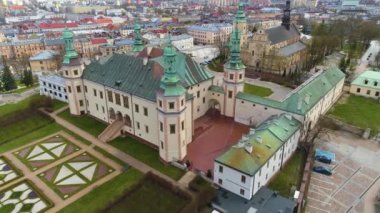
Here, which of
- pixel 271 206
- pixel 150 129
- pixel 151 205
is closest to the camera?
pixel 271 206

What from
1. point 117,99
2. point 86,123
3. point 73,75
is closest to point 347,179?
point 117,99

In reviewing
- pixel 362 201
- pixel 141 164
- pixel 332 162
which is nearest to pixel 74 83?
pixel 141 164

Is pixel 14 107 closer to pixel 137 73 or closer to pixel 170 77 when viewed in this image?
pixel 137 73

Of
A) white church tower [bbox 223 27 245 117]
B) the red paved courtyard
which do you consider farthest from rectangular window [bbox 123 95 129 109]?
white church tower [bbox 223 27 245 117]

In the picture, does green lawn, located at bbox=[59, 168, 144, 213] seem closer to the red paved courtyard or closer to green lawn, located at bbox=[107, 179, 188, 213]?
green lawn, located at bbox=[107, 179, 188, 213]

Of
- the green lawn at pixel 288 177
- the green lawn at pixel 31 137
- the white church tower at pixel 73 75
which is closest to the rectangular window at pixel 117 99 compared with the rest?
the white church tower at pixel 73 75

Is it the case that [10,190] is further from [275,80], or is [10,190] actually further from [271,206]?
[275,80]
